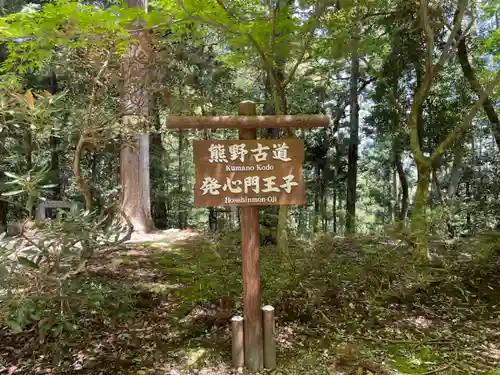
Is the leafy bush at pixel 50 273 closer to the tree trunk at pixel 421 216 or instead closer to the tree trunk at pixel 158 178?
the tree trunk at pixel 421 216

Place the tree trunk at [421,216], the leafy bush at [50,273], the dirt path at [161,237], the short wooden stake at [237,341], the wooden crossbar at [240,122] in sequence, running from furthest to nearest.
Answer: the dirt path at [161,237] → the tree trunk at [421,216] → the short wooden stake at [237,341] → the wooden crossbar at [240,122] → the leafy bush at [50,273]

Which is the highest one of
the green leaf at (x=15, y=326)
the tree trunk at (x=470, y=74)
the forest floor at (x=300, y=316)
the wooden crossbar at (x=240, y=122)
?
the tree trunk at (x=470, y=74)

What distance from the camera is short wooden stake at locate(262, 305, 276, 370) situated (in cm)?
285

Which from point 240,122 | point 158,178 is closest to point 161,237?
point 158,178

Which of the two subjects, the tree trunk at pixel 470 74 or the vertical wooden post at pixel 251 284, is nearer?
the vertical wooden post at pixel 251 284

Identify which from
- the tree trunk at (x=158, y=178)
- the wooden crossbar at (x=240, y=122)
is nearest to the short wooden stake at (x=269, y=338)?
the wooden crossbar at (x=240, y=122)

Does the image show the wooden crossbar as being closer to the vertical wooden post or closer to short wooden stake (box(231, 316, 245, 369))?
the vertical wooden post

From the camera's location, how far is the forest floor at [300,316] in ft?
9.46

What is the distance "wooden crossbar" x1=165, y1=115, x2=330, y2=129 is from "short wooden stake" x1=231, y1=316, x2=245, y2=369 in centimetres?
155

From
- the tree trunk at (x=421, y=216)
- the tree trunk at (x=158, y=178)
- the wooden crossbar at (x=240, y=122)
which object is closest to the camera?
the wooden crossbar at (x=240, y=122)

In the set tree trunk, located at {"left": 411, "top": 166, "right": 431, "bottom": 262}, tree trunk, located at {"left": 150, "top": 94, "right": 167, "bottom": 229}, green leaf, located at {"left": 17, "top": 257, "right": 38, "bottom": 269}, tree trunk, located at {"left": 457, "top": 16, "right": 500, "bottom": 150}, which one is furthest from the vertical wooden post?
tree trunk, located at {"left": 150, "top": 94, "right": 167, "bottom": 229}

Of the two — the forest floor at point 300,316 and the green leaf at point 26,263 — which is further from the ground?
the green leaf at point 26,263

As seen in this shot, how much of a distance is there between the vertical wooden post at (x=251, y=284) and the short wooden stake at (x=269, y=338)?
4cm

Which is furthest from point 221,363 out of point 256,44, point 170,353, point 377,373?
point 256,44
